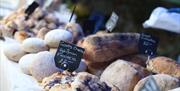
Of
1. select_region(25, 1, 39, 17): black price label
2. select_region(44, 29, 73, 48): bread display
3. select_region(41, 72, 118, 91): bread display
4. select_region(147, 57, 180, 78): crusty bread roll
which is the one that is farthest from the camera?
select_region(25, 1, 39, 17): black price label

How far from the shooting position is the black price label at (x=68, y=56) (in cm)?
148

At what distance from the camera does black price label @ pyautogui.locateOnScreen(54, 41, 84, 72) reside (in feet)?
4.87

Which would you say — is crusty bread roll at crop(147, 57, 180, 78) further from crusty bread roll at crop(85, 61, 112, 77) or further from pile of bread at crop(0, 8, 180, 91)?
crusty bread roll at crop(85, 61, 112, 77)

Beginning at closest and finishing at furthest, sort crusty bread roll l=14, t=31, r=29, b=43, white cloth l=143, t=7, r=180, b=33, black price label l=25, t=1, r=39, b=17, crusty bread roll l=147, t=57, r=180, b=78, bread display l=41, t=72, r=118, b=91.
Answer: bread display l=41, t=72, r=118, b=91 → crusty bread roll l=147, t=57, r=180, b=78 → crusty bread roll l=14, t=31, r=29, b=43 → white cloth l=143, t=7, r=180, b=33 → black price label l=25, t=1, r=39, b=17

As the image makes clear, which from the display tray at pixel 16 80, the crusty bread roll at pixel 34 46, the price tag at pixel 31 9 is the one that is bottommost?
the display tray at pixel 16 80

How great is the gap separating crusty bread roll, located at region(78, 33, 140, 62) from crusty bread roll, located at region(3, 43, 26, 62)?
32 cm

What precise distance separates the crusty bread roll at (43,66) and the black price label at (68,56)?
4cm

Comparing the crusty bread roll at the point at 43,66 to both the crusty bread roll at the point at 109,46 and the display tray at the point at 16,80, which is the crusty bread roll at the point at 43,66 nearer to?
the display tray at the point at 16,80

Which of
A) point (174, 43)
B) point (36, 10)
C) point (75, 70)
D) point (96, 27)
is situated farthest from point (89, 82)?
point (174, 43)

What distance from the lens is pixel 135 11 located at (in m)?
4.17

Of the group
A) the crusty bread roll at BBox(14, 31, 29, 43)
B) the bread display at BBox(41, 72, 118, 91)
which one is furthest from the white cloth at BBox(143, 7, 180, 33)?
the bread display at BBox(41, 72, 118, 91)

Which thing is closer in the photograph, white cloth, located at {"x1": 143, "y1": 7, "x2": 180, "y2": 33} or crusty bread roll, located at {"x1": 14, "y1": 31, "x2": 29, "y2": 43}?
crusty bread roll, located at {"x1": 14, "y1": 31, "x2": 29, "y2": 43}

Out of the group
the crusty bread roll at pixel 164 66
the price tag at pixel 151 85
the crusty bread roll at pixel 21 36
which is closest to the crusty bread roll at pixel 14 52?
the crusty bread roll at pixel 21 36

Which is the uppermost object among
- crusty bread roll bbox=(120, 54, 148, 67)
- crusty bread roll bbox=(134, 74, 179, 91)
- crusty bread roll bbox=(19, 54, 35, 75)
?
crusty bread roll bbox=(19, 54, 35, 75)
